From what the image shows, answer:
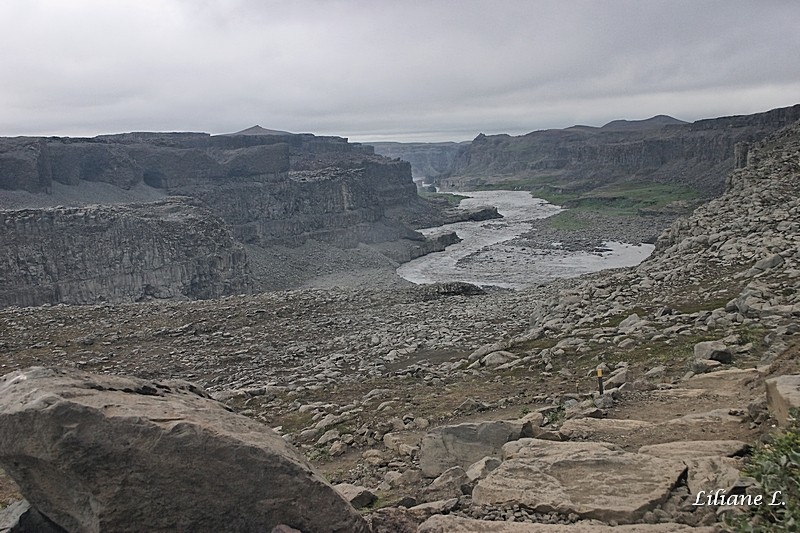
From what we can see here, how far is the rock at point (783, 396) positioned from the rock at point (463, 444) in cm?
284

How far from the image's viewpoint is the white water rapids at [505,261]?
53531 mm

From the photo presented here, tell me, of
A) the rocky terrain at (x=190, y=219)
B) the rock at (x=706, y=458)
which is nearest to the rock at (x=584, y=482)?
the rock at (x=706, y=458)

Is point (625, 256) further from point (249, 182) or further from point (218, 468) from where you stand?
point (218, 468)

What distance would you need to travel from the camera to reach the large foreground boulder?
550 centimetres

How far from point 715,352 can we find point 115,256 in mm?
44595

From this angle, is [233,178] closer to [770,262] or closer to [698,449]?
[770,262]

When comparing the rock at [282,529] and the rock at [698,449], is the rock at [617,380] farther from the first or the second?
the rock at [282,529]

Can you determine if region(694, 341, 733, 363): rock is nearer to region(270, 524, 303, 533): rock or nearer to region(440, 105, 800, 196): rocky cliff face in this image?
region(270, 524, 303, 533): rock

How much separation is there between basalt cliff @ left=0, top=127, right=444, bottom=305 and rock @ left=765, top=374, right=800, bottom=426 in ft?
147

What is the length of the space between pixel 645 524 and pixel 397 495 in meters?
3.04

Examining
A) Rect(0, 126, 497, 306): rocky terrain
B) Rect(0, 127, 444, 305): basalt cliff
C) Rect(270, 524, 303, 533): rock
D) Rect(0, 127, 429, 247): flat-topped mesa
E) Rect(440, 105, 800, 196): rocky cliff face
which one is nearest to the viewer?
Rect(270, 524, 303, 533): rock

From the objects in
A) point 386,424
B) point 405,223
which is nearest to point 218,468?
point 386,424

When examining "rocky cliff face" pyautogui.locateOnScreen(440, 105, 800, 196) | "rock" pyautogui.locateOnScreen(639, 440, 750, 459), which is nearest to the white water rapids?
"rocky cliff face" pyautogui.locateOnScreen(440, 105, 800, 196)

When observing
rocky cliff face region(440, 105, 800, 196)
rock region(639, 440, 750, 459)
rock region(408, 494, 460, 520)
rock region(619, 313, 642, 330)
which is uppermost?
rocky cliff face region(440, 105, 800, 196)
